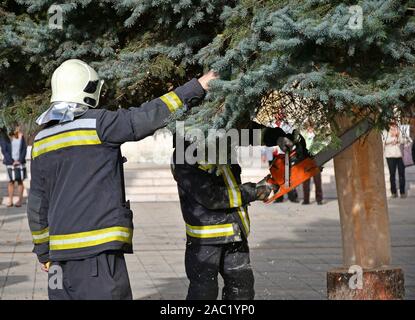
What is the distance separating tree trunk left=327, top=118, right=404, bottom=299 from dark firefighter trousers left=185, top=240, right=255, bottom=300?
2.67ft

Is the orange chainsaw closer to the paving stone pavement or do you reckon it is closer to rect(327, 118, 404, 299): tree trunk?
rect(327, 118, 404, 299): tree trunk

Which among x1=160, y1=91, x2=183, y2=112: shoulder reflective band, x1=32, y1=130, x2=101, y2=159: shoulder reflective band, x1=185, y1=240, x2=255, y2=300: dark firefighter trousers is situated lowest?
x1=185, y1=240, x2=255, y2=300: dark firefighter trousers

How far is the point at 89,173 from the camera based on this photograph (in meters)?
5.02

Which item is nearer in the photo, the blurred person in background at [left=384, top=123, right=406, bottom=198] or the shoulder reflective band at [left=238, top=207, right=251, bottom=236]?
the shoulder reflective band at [left=238, top=207, right=251, bottom=236]

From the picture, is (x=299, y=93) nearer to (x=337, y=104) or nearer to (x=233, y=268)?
(x=337, y=104)

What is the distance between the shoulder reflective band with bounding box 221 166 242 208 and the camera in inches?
253

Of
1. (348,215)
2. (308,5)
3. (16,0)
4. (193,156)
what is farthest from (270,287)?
(308,5)

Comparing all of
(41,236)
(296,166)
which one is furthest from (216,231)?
(41,236)

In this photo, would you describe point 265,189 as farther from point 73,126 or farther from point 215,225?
point 73,126

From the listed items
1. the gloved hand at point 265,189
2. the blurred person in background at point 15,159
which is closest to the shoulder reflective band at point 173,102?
the gloved hand at point 265,189

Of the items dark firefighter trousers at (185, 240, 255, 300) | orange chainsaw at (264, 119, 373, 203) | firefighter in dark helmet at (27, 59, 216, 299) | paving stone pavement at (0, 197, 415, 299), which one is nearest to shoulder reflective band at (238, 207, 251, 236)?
dark firefighter trousers at (185, 240, 255, 300)

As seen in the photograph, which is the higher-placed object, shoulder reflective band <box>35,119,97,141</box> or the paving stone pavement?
shoulder reflective band <box>35,119,97,141</box>

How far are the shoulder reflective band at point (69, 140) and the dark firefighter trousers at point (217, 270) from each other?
1748 mm

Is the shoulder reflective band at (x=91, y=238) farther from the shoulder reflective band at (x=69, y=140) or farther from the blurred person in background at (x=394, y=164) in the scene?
the blurred person in background at (x=394, y=164)
